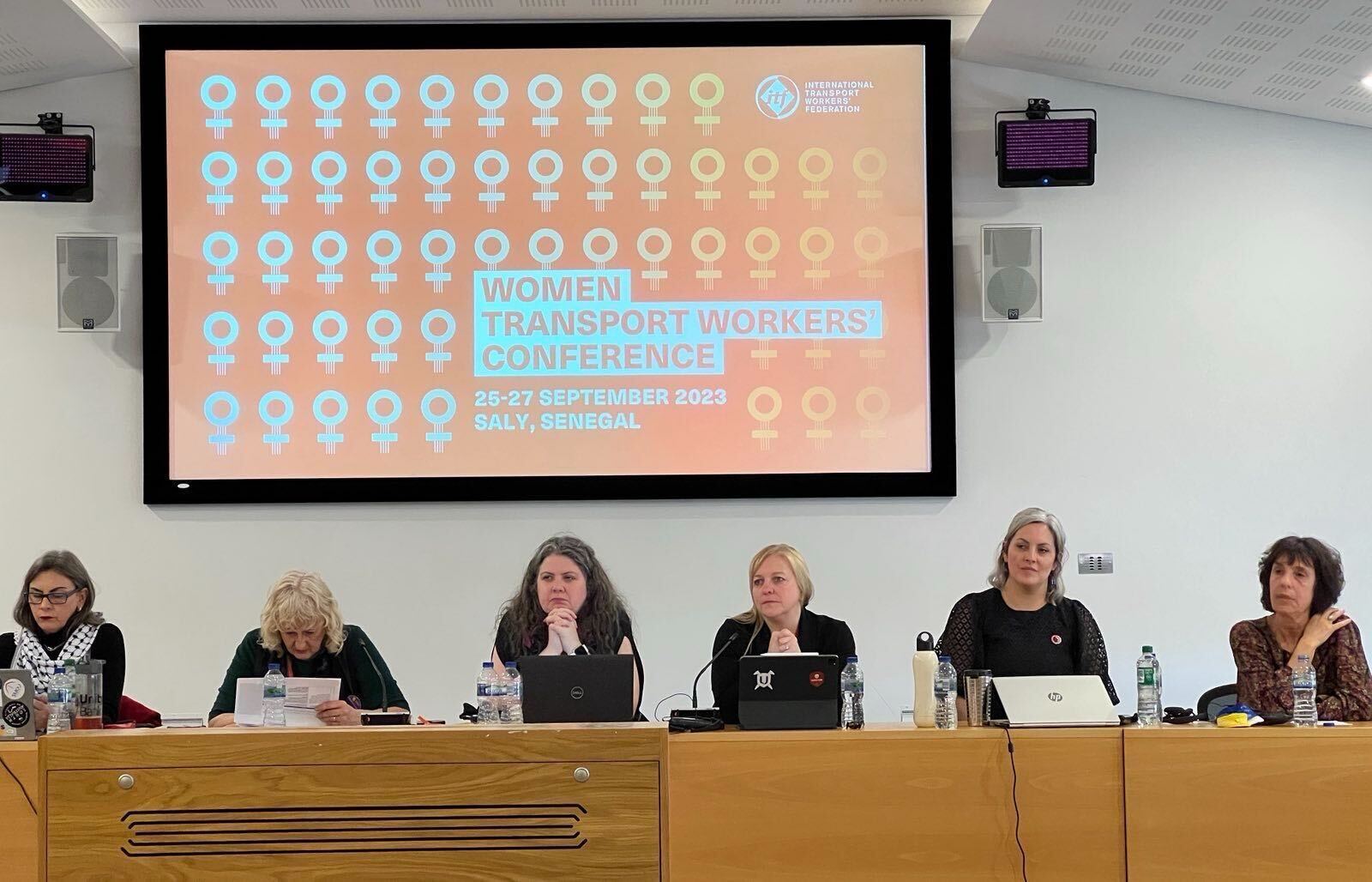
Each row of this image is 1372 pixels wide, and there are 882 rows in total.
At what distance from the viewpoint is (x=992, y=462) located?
5.22m

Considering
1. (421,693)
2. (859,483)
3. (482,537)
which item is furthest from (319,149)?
(859,483)

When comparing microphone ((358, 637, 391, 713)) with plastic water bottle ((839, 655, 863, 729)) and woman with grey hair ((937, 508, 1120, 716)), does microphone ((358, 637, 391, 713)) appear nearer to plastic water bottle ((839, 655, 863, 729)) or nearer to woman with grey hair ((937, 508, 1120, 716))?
plastic water bottle ((839, 655, 863, 729))

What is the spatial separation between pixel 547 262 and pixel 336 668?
187cm

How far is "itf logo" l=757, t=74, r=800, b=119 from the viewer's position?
5.20m

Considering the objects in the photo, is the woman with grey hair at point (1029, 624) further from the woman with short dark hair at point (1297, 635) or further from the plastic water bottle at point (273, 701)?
the plastic water bottle at point (273, 701)

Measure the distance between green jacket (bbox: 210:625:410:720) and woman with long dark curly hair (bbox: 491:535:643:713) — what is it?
0.37m

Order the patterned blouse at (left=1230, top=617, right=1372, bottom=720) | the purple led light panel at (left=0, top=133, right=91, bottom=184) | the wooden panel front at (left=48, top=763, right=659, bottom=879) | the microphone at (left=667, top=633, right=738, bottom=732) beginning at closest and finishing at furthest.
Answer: the wooden panel front at (left=48, top=763, right=659, bottom=879) → the microphone at (left=667, top=633, right=738, bottom=732) → the patterned blouse at (left=1230, top=617, right=1372, bottom=720) → the purple led light panel at (left=0, top=133, right=91, bottom=184)

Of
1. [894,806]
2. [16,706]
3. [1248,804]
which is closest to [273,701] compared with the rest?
[16,706]

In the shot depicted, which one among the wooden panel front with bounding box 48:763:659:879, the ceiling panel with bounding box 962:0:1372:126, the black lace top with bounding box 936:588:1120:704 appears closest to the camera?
the wooden panel front with bounding box 48:763:659:879

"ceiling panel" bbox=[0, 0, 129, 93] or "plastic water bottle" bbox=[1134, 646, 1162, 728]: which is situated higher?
"ceiling panel" bbox=[0, 0, 129, 93]

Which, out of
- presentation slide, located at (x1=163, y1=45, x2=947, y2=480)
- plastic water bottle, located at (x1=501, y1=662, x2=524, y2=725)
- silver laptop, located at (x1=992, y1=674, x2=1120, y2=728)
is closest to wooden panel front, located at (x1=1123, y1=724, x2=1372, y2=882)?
silver laptop, located at (x1=992, y1=674, x2=1120, y2=728)

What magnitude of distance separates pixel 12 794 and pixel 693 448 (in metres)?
2.72

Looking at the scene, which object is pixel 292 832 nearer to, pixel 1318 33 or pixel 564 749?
pixel 564 749

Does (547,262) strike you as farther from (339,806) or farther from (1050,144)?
(339,806)
